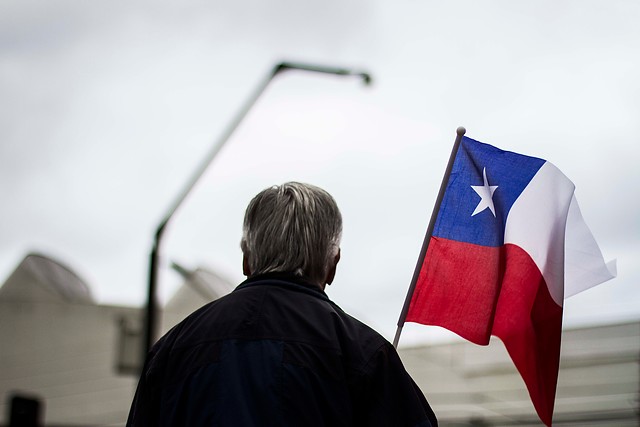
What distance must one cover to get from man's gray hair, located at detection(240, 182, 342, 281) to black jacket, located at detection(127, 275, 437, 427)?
0.18 feet

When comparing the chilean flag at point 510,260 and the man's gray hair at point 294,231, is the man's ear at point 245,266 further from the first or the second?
the chilean flag at point 510,260

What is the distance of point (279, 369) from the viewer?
2422 millimetres

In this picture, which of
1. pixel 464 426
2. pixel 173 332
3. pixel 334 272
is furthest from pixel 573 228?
pixel 464 426

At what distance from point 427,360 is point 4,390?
8.69 metres

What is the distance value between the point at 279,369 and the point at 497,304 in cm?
156

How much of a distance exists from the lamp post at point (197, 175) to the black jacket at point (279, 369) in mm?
6873

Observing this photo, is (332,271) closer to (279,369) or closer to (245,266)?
(245,266)

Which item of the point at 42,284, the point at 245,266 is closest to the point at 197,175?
the point at 245,266

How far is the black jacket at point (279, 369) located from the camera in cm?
240

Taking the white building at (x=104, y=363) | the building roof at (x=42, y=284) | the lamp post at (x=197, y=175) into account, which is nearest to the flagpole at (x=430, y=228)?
the lamp post at (x=197, y=175)

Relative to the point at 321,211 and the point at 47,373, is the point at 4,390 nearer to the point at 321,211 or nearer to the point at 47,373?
the point at 47,373

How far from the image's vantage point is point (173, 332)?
2.64 meters

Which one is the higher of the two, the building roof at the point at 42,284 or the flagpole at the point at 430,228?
the flagpole at the point at 430,228

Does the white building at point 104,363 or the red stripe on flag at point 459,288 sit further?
the white building at point 104,363
